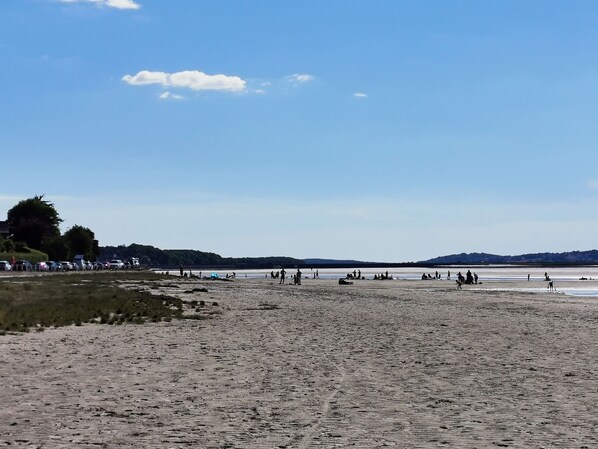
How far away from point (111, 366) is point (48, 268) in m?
124

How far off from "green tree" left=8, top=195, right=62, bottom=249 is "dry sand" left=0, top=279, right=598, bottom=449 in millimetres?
157391

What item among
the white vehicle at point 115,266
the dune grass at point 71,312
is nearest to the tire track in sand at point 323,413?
the dune grass at point 71,312

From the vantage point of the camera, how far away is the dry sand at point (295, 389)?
34.0 ft

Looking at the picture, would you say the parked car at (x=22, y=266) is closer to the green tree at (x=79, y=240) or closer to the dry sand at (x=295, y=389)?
the green tree at (x=79, y=240)

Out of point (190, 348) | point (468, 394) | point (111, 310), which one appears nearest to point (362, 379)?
point (468, 394)

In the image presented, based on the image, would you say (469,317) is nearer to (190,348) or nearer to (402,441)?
(190,348)

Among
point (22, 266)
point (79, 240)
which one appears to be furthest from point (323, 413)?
point (79, 240)

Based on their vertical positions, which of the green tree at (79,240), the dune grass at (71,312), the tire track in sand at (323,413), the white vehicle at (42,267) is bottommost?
the tire track in sand at (323,413)

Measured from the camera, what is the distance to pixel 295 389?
47.3 feet

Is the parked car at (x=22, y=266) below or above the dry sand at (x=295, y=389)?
above

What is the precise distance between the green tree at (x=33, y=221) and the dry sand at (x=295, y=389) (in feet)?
516

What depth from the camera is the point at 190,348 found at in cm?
2158

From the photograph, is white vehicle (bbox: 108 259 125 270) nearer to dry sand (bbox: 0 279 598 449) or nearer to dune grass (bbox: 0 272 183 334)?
dune grass (bbox: 0 272 183 334)

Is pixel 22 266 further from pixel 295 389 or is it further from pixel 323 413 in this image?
pixel 323 413
